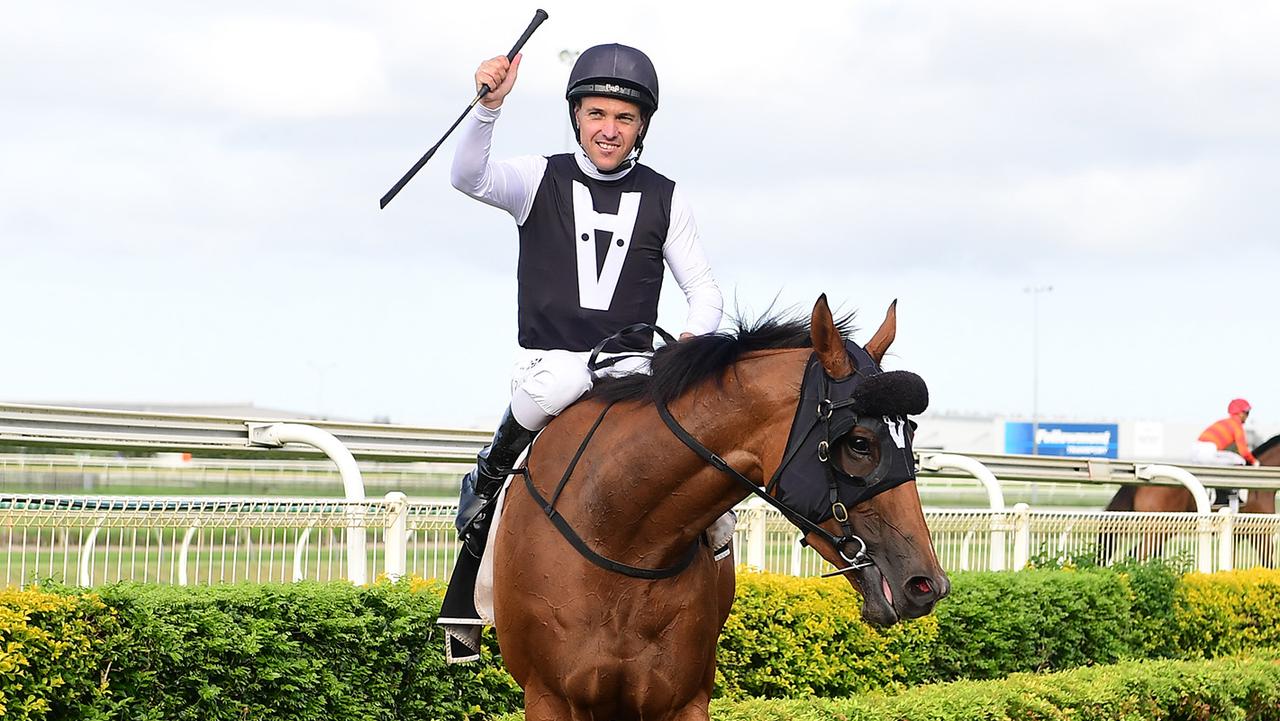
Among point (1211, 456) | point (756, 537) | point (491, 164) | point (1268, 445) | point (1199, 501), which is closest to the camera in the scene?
point (491, 164)

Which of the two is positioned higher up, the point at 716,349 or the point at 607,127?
the point at 607,127

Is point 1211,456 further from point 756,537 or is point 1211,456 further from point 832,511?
point 832,511

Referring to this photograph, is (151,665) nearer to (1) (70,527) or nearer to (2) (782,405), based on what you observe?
(1) (70,527)

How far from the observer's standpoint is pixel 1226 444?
14.2 m

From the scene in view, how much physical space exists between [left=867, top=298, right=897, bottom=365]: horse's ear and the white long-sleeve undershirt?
821mm

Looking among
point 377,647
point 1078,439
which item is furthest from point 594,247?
point 1078,439

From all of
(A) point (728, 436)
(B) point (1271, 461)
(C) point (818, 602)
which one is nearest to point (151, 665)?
(A) point (728, 436)

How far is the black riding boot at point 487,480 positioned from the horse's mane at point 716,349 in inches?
20.9

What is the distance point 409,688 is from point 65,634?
174 centimetres

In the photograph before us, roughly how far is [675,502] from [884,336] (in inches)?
28.5

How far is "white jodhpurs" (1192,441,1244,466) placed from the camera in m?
13.8

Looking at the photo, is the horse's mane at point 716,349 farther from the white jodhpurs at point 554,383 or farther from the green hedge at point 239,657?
the green hedge at point 239,657

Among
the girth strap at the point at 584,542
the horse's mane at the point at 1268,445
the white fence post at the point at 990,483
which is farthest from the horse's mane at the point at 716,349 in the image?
the horse's mane at the point at 1268,445

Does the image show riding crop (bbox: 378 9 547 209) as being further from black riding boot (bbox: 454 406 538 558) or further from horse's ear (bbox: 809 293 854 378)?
horse's ear (bbox: 809 293 854 378)
